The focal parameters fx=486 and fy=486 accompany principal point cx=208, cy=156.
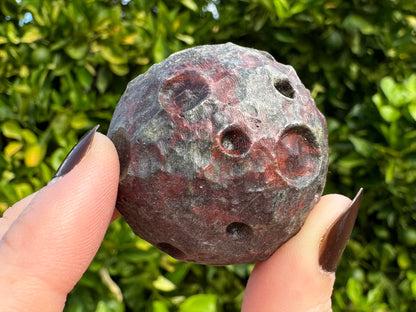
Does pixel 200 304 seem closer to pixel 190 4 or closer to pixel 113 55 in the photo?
pixel 113 55

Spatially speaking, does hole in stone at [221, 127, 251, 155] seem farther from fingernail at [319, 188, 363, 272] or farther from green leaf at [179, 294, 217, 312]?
green leaf at [179, 294, 217, 312]

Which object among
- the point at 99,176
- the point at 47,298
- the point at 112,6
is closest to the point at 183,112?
the point at 99,176

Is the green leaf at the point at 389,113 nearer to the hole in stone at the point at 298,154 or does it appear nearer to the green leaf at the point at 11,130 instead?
the hole in stone at the point at 298,154

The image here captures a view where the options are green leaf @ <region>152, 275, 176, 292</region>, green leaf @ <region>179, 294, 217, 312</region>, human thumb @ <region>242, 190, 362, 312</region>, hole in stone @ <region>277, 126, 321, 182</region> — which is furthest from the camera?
green leaf @ <region>152, 275, 176, 292</region>

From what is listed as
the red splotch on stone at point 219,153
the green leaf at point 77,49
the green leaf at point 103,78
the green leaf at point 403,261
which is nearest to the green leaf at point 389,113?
the green leaf at point 403,261

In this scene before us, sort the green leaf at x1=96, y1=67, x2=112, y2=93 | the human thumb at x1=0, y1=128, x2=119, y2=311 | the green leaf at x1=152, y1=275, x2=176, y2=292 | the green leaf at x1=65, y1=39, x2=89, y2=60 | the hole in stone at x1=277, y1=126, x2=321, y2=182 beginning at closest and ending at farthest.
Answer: the human thumb at x1=0, y1=128, x2=119, y2=311 < the hole in stone at x1=277, y1=126, x2=321, y2=182 < the green leaf at x1=152, y1=275, x2=176, y2=292 < the green leaf at x1=65, y1=39, x2=89, y2=60 < the green leaf at x1=96, y1=67, x2=112, y2=93

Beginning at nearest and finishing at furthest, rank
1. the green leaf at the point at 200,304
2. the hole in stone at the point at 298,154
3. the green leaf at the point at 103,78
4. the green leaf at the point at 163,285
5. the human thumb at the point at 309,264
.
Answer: the hole in stone at the point at 298,154
the human thumb at the point at 309,264
the green leaf at the point at 200,304
the green leaf at the point at 163,285
the green leaf at the point at 103,78

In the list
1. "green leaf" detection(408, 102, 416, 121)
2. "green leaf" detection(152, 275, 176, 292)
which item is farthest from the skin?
"green leaf" detection(408, 102, 416, 121)
